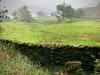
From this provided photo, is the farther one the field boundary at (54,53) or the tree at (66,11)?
the tree at (66,11)

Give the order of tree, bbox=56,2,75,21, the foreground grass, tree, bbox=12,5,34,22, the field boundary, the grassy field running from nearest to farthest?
the foreground grass
the field boundary
the grassy field
tree, bbox=56,2,75,21
tree, bbox=12,5,34,22

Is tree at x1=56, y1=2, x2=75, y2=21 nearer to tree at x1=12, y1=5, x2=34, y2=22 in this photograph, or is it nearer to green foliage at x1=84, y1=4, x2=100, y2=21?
green foliage at x1=84, y1=4, x2=100, y2=21

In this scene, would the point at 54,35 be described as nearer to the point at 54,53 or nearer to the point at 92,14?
the point at 54,53

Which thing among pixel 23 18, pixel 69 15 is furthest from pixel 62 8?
pixel 23 18

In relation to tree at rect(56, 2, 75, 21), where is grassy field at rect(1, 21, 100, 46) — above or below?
below

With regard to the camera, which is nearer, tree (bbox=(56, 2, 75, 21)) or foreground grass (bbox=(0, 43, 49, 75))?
foreground grass (bbox=(0, 43, 49, 75))

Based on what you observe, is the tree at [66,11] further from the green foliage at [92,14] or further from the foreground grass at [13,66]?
the foreground grass at [13,66]

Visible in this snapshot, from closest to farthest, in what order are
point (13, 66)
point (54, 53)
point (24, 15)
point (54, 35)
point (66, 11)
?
point (13, 66) < point (54, 53) < point (54, 35) < point (66, 11) < point (24, 15)

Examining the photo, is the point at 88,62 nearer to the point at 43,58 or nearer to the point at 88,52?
the point at 88,52

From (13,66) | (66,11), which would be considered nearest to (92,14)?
(66,11)

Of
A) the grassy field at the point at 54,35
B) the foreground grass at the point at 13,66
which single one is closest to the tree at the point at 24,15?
the grassy field at the point at 54,35

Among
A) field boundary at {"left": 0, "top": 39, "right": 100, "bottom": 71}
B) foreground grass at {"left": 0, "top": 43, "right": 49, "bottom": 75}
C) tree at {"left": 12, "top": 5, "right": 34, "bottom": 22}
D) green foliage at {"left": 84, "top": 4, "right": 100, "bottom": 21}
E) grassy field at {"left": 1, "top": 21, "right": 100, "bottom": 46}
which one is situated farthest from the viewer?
tree at {"left": 12, "top": 5, "right": 34, "bottom": 22}

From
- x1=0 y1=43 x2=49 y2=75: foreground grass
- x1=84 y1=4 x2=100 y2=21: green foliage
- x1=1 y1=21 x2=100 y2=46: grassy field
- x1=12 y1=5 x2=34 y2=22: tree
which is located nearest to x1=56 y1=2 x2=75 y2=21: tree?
x1=84 y1=4 x2=100 y2=21: green foliage

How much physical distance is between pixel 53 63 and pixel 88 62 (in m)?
2.55
